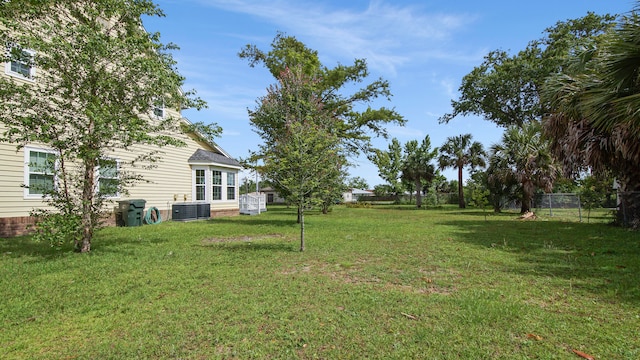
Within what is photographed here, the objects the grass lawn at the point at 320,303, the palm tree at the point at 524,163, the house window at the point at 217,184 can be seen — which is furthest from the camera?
the palm tree at the point at 524,163

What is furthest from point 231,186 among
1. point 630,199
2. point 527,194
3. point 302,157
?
point 630,199

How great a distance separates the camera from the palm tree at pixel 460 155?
31797mm

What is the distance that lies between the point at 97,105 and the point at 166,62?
1.86 meters

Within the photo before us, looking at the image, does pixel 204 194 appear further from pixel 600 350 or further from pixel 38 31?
pixel 600 350

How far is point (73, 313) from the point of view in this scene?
3.94 metres

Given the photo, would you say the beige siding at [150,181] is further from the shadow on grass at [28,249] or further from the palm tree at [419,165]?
the palm tree at [419,165]

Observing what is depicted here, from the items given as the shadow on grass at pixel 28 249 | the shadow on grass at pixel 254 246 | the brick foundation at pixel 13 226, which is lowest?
the shadow on grass at pixel 254 246

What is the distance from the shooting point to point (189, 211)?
51.5 feet

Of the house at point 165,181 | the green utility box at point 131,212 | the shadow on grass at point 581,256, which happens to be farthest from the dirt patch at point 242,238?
the shadow on grass at point 581,256

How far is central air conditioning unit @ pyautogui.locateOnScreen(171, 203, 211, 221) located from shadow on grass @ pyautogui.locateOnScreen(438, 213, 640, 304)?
1191 cm

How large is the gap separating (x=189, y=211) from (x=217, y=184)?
2.75 metres

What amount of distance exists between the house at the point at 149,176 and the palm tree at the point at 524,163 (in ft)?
52.8

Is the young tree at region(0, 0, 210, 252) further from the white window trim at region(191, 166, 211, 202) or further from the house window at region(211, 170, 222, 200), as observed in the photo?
the house window at region(211, 170, 222, 200)

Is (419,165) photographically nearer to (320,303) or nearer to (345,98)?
(345,98)
